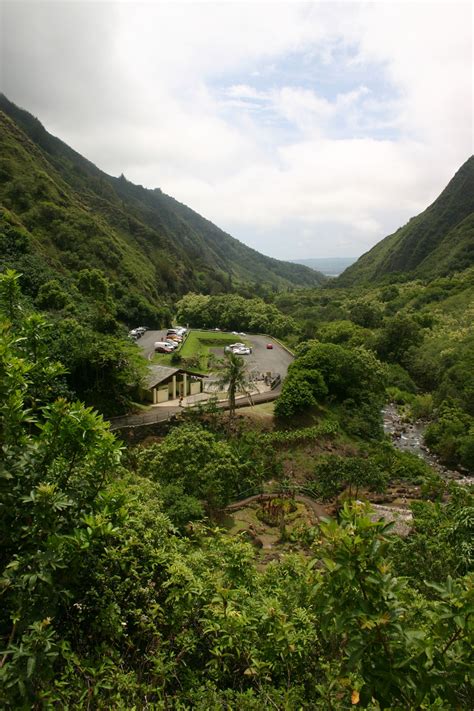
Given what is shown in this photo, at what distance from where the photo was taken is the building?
953 inches

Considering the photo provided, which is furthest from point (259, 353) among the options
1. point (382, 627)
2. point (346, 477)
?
point (382, 627)

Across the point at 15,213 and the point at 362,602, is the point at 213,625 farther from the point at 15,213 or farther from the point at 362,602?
the point at 15,213

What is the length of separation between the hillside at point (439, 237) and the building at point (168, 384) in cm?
7524

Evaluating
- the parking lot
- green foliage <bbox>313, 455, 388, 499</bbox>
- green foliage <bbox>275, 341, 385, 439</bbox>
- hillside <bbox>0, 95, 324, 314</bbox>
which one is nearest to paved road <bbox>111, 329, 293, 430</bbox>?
the parking lot

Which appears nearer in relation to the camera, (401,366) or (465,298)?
(401,366)

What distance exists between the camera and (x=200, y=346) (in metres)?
44.2

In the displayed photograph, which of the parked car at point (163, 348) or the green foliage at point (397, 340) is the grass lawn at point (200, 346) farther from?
the green foliage at point (397, 340)

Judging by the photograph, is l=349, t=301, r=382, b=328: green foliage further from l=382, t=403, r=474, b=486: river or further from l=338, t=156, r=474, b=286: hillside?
l=338, t=156, r=474, b=286: hillside

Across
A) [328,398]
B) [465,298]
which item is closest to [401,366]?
[328,398]

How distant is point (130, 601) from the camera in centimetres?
407

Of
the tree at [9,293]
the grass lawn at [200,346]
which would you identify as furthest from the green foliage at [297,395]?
the tree at [9,293]

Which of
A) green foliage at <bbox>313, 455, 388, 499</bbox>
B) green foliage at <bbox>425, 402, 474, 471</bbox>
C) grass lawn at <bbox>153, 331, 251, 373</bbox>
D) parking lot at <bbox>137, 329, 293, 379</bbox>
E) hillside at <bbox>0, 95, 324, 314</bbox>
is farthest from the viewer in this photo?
hillside at <bbox>0, 95, 324, 314</bbox>

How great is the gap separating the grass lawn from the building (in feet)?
18.2

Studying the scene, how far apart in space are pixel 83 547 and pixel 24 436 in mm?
1035
